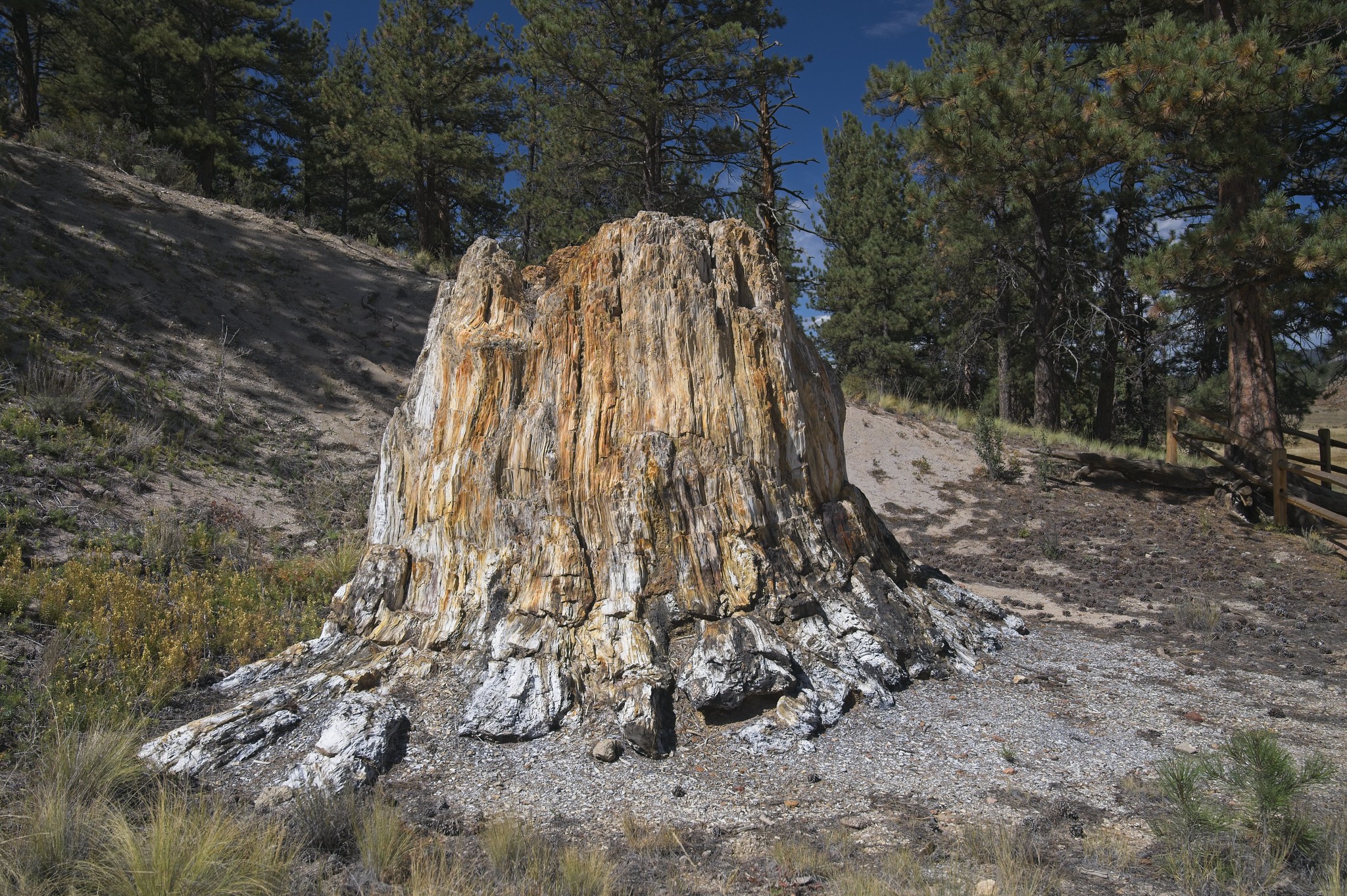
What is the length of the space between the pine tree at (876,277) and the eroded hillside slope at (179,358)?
1337cm

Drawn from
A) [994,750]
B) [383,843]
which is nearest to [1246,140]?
[994,750]

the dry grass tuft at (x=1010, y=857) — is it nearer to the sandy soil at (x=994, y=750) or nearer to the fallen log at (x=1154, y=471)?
the sandy soil at (x=994, y=750)

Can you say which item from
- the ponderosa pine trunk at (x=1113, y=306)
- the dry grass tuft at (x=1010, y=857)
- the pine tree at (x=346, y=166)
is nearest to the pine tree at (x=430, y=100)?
the pine tree at (x=346, y=166)

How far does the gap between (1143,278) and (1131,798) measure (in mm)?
9932

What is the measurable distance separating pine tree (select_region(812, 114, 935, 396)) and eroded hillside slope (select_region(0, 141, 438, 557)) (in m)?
13.4

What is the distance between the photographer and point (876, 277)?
24812mm

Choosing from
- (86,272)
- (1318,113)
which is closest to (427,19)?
(86,272)

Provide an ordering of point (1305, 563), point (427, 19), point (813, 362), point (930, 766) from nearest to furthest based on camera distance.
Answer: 1. point (930, 766)
2. point (813, 362)
3. point (1305, 563)
4. point (427, 19)

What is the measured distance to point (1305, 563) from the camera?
11.1 meters

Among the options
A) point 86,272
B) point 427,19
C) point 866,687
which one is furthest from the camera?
point 427,19

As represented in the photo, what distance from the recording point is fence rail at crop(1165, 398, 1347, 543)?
1184 centimetres

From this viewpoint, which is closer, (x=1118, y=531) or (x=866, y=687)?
(x=866, y=687)

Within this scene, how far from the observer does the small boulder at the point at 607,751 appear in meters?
5.09

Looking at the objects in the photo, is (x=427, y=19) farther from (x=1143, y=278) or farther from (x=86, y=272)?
(x=1143, y=278)
